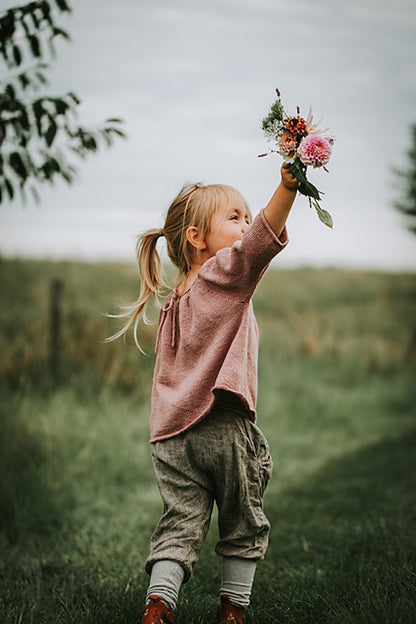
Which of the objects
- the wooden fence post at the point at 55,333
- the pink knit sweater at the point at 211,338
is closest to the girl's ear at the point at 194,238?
the pink knit sweater at the point at 211,338

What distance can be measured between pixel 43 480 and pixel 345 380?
273 inches

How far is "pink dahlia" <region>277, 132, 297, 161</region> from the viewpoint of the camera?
2127mm

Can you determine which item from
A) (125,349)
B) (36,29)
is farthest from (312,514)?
(125,349)

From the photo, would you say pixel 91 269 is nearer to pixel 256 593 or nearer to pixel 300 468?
pixel 300 468

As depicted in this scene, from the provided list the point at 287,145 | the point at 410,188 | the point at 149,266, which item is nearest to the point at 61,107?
the point at 149,266

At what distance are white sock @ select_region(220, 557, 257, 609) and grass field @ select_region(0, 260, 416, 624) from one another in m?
0.18

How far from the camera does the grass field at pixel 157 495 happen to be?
2738 millimetres

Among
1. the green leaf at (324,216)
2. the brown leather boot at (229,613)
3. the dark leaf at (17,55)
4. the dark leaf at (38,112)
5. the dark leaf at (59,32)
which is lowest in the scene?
the brown leather boot at (229,613)

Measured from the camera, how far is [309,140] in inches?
82.7

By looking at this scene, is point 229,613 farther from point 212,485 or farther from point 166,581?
point 212,485

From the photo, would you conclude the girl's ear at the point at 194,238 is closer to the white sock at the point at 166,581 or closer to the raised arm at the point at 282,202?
the raised arm at the point at 282,202

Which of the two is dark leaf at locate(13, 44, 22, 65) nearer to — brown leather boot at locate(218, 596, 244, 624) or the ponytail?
the ponytail

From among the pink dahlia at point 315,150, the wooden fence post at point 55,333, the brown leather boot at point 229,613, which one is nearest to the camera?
the pink dahlia at point 315,150

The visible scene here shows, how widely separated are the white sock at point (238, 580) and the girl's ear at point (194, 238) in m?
1.22
